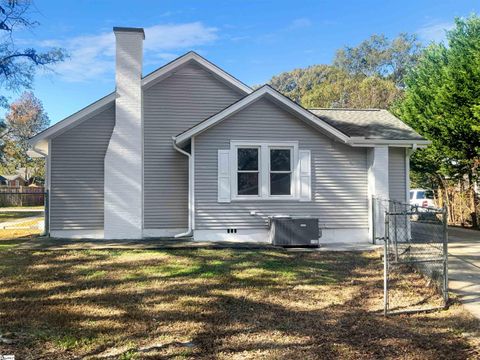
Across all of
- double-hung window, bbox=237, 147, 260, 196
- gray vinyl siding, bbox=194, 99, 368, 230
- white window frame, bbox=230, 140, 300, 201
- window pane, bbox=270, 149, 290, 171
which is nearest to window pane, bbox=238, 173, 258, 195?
double-hung window, bbox=237, 147, 260, 196

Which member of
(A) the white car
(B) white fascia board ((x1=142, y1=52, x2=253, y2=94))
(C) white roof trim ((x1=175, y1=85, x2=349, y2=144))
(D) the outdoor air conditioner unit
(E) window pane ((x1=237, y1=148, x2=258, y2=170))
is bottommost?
(D) the outdoor air conditioner unit

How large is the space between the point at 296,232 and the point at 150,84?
619 cm

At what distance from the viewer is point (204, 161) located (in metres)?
11.1

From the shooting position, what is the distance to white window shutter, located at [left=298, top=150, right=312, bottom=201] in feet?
37.4

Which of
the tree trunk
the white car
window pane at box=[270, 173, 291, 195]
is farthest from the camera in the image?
the white car

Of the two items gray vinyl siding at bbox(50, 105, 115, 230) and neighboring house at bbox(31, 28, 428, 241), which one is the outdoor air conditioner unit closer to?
neighboring house at bbox(31, 28, 428, 241)

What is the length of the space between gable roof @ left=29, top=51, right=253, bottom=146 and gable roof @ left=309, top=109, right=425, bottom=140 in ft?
10.1

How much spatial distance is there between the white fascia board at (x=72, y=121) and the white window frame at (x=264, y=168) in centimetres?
Result: 410

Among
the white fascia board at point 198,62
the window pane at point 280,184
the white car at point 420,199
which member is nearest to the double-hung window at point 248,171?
the window pane at point 280,184

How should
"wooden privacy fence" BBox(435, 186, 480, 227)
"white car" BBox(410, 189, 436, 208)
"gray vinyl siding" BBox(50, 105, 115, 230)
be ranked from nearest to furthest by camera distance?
"gray vinyl siding" BBox(50, 105, 115, 230), "wooden privacy fence" BBox(435, 186, 480, 227), "white car" BBox(410, 189, 436, 208)

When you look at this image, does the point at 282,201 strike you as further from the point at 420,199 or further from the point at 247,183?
the point at 420,199

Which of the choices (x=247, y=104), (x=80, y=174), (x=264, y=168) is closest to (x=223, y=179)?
(x=264, y=168)

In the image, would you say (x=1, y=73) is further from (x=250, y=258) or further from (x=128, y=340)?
(x=128, y=340)

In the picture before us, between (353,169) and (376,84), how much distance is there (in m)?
32.2
